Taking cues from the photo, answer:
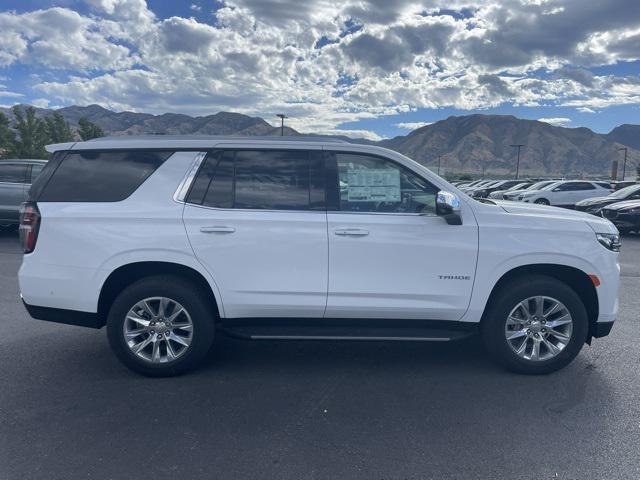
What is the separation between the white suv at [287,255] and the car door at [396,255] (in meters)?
A: 0.01

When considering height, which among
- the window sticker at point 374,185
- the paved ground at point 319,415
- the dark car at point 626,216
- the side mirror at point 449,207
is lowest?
the paved ground at point 319,415

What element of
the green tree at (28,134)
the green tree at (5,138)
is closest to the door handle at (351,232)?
the green tree at (5,138)

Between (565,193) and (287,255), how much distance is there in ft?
73.4

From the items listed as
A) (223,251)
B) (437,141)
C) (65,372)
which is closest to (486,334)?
(223,251)

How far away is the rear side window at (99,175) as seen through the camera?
4086 mm

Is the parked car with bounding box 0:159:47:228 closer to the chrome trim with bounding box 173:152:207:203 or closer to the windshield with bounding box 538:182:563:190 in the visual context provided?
the chrome trim with bounding box 173:152:207:203

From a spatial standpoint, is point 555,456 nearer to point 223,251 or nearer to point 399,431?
point 399,431

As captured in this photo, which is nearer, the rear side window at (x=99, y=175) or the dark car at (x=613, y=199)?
the rear side window at (x=99, y=175)

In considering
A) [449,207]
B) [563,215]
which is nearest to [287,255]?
[449,207]

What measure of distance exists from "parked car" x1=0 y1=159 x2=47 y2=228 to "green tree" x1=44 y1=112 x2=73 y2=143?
27490 millimetres

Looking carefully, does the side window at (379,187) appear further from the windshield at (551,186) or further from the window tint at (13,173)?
the windshield at (551,186)

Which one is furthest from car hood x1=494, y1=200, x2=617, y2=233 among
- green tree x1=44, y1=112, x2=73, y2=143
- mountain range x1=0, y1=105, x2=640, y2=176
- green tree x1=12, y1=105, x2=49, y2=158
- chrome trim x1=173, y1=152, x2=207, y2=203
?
A: mountain range x1=0, y1=105, x2=640, y2=176

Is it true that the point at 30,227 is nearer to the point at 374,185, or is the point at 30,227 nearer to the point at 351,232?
the point at 351,232

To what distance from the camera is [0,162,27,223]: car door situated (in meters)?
11.5
